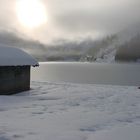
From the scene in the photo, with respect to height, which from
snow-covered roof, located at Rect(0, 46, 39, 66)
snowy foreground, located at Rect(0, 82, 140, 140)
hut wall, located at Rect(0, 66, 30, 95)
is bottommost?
snowy foreground, located at Rect(0, 82, 140, 140)

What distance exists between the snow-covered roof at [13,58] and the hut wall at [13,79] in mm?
458

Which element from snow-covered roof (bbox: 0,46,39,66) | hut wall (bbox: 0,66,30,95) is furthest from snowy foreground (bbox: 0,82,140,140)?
snow-covered roof (bbox: 0,46,39,66)

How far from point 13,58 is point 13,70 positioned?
3.12 ft

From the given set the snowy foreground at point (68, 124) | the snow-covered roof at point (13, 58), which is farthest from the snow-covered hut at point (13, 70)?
the snowy foreground at point (68, 124)

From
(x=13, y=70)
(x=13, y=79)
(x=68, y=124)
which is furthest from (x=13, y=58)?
(x=68, y=124)

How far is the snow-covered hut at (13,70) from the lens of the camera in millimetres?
21438

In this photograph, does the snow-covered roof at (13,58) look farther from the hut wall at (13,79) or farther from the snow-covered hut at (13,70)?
the hut wall at (13,79)

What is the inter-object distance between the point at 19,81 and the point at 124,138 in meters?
16.7

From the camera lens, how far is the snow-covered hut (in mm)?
21438

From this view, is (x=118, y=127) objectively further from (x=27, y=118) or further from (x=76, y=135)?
(x=27, y=118)

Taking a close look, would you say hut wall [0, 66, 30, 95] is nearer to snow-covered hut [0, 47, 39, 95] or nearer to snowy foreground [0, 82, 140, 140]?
snow-covered hut [0, 47, 39, 95]

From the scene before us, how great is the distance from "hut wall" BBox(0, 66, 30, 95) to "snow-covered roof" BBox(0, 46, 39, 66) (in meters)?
0.46

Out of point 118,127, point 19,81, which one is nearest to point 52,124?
point 118,127

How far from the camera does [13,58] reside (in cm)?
2256
